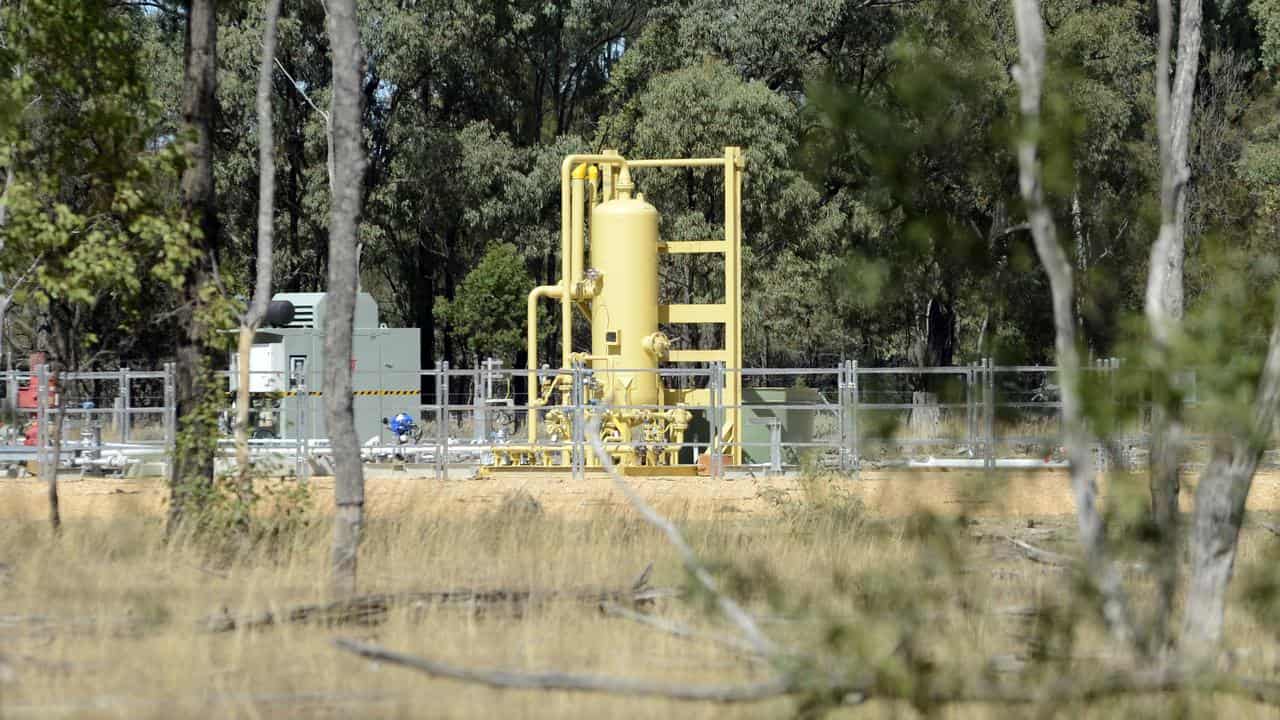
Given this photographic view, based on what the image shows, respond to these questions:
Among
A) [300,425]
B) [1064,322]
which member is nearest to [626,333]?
[300,425]

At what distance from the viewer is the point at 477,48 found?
4403 centimetres

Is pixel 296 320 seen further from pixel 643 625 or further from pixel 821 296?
pixel 643 625

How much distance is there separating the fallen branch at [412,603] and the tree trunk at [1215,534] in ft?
11.5

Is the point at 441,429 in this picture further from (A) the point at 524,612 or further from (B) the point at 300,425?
(A) the point at 524,612

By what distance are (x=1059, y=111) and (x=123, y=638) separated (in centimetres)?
597

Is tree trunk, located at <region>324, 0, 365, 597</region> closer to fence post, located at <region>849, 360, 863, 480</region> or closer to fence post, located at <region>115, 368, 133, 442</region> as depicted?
fence post, located at <region>849, 360, 863, 480</region>

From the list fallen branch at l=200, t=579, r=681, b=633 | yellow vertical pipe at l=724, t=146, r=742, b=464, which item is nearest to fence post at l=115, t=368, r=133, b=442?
yellow vertical pipe at l=724, t=146, r=742, b=464

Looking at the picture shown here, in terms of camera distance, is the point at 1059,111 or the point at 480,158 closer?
the point at 1059,111

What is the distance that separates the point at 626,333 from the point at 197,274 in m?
10.8

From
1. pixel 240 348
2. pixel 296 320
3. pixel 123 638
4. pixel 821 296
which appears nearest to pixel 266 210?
pixel 240 348

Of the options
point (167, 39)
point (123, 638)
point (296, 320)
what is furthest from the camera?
point (167, 39)

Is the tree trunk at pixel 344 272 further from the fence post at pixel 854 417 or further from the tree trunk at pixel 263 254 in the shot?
the fence post at pixel 854 417

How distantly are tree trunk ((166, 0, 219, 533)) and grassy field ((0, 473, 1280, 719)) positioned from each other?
0.79 m

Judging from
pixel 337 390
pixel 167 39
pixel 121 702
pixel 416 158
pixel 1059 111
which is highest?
pixel 167 39
